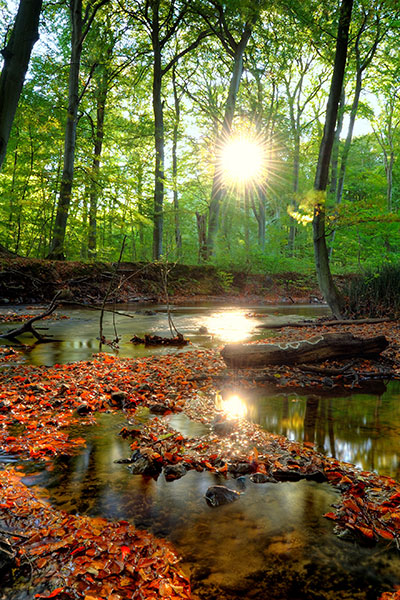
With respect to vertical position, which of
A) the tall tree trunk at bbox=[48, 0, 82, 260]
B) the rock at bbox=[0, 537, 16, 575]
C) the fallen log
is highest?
the tall tree trunk at bbox=[48, 0, 82, 260]

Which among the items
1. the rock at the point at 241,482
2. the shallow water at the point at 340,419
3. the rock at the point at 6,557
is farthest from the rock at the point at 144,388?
the rock at the point at 6,557

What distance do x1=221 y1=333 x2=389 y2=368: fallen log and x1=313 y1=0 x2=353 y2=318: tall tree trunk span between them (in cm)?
354

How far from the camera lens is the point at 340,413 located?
11.2 ft

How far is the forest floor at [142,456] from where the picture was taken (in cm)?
143

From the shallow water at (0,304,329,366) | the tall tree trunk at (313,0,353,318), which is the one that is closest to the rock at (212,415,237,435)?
the shallow water at (0,304,329,366)

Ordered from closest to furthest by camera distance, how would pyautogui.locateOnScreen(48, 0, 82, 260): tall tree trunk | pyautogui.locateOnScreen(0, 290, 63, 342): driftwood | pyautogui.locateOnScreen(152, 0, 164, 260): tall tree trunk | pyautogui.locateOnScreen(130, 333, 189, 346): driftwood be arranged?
pyautogui.locateOnScreen(0, 290, 63, 342): driftwood → pyautogui.locateOnScreen(130, 333, 189, 346): driftwood → pyautogui.locateOnScreen(48, 0, 82, 260): tall tree trunk → pyautogui.locateOnScreen(152, 0, 164, 260): tall tree trunk

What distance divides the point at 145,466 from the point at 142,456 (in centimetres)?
14

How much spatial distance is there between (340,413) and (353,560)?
6.56ft

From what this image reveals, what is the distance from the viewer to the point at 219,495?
2.00 metres

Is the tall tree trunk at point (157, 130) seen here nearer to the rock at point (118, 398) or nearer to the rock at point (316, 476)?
the rock at point (118, 398)

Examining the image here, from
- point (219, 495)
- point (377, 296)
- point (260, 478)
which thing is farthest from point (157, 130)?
point (219, 495)

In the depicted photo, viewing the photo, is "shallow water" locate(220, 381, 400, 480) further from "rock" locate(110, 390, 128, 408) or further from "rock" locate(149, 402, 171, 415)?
"rock" locate(110, 390, 128, 408)

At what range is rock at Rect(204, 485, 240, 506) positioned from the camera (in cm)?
196

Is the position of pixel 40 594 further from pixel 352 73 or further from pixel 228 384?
pixel 352 73
